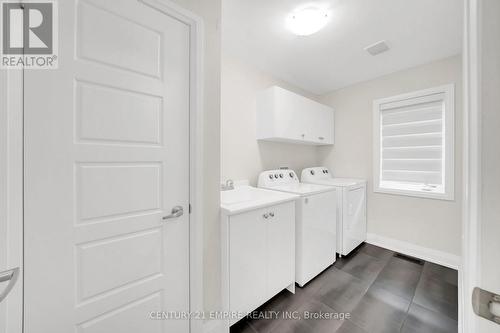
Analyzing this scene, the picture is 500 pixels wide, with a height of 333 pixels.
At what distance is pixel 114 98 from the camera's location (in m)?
0.92

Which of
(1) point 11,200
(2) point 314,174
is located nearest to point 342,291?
(2) point 314,174

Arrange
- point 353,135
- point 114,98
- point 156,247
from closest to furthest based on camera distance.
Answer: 1. point 114,98
2. point 156,247
3. point 353,135

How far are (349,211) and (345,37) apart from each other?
1.94 meters

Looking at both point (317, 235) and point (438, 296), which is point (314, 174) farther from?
point (438, 296)

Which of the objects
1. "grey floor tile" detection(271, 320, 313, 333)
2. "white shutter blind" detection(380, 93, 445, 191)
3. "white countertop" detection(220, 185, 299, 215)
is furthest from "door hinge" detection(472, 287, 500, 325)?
"white shutter blind" detection(380, 93, 445, 191)

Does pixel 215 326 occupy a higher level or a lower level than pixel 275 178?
lower

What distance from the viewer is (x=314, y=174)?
111 inches

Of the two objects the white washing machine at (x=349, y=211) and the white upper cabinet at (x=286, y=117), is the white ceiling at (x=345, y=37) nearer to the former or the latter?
the white upper cabinet at (x=286, y=117)

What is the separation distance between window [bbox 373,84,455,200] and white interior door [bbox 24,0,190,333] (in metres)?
2.75

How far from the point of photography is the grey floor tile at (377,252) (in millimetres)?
2307

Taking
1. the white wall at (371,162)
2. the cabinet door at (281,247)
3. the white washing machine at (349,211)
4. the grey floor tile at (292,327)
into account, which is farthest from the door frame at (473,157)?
the white wall at (371,162)

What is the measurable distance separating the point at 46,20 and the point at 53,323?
1324 millimetres

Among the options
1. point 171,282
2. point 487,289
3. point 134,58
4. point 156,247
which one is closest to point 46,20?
point 134,58

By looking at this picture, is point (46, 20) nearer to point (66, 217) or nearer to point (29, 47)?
point (29, 47)
